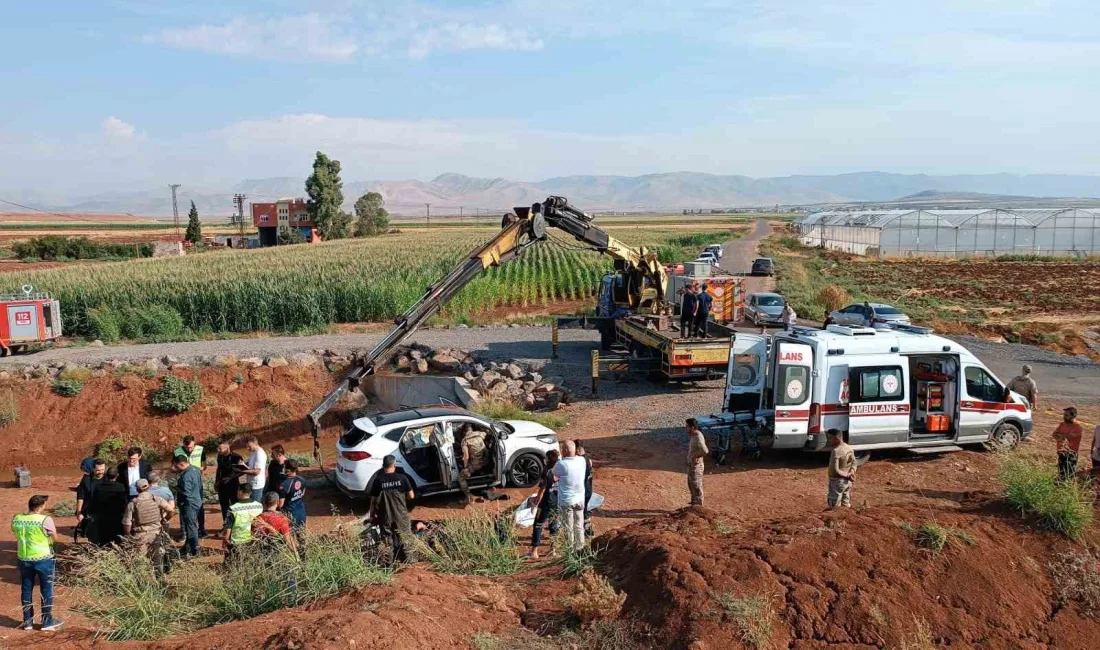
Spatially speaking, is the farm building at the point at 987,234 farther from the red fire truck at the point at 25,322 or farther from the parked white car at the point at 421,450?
the parked white car at the point at 421,450

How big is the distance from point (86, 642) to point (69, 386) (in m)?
17.4

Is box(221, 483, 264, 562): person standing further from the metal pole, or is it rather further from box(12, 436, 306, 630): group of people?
the metal pole

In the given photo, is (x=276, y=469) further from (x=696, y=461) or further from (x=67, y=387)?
(x=67, y=387)

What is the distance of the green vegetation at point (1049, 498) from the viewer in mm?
8234

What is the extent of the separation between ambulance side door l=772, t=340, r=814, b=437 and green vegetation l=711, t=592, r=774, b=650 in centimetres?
600

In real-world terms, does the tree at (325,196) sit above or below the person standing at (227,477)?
above

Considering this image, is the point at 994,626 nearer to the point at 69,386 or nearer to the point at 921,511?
the point at 921,511

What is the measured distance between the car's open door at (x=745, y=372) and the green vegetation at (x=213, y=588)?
26.3 ft

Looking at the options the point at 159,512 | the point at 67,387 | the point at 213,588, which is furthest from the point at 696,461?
the point at 67,387

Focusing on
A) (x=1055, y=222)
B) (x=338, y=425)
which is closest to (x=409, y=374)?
(x=338, y=425)

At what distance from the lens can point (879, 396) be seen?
12625 millimetres

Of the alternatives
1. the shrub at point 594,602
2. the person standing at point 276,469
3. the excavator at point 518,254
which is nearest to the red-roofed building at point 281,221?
the excavator at point 518,254

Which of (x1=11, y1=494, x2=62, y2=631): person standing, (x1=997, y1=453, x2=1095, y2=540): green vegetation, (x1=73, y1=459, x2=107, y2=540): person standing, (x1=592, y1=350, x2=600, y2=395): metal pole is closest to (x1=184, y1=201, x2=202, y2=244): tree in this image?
(x1=592, y1=350, x2=600, y2=395): metal pole

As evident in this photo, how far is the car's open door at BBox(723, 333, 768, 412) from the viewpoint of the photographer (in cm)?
1395
